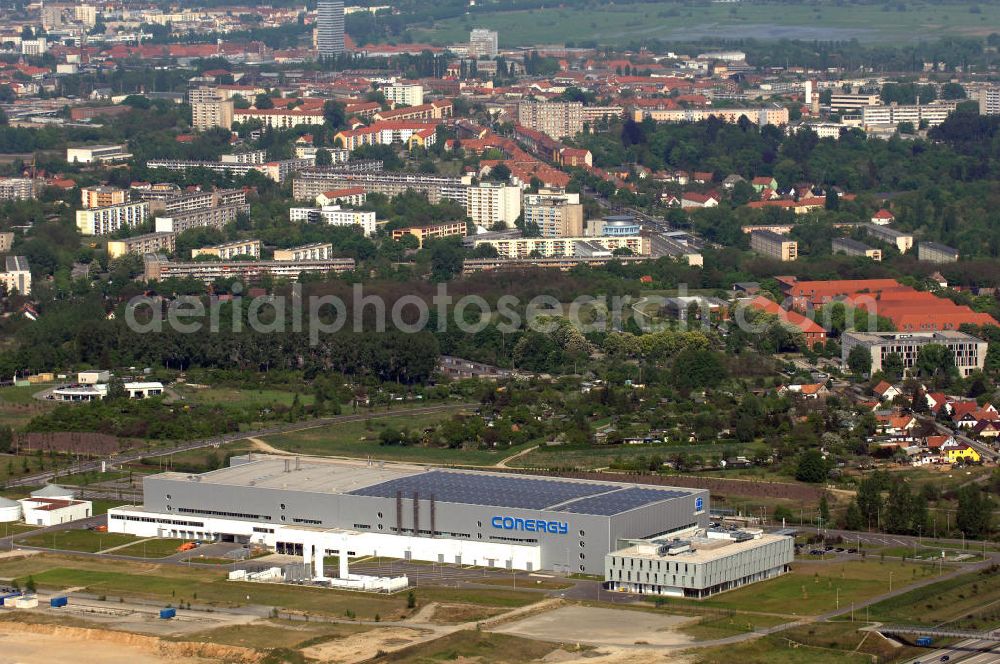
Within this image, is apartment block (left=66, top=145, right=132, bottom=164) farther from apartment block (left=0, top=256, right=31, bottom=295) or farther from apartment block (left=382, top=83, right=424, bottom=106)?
apartment block (left=0, top=256, right=31, bottom=295)

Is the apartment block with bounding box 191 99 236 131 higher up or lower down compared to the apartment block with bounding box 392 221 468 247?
higher up

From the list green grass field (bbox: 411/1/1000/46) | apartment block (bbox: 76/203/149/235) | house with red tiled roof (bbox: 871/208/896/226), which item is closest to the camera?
apartment block (bbox: 76/203/149/235)

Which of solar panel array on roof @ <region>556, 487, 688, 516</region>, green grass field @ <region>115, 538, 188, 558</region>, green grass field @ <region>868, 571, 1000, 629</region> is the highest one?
solar panel array on roof @ <region>556, 487, 688, 516</region>

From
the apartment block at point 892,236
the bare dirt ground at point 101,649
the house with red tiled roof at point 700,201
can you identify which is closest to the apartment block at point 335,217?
the house with red tiled roof at point 700,201

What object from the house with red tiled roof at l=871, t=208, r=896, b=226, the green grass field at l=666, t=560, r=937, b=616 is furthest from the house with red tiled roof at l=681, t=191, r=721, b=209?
the green grass field at l=666, t=560, r=937, b=616

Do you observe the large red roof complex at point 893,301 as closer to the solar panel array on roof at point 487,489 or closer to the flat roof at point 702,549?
the solar panel array on roof at point 487,489

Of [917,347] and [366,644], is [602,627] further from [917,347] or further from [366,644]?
[917,347]

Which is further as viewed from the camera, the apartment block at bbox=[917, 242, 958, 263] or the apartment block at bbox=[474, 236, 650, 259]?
the apartment block at bbox=[474, 236, 650, 259]
